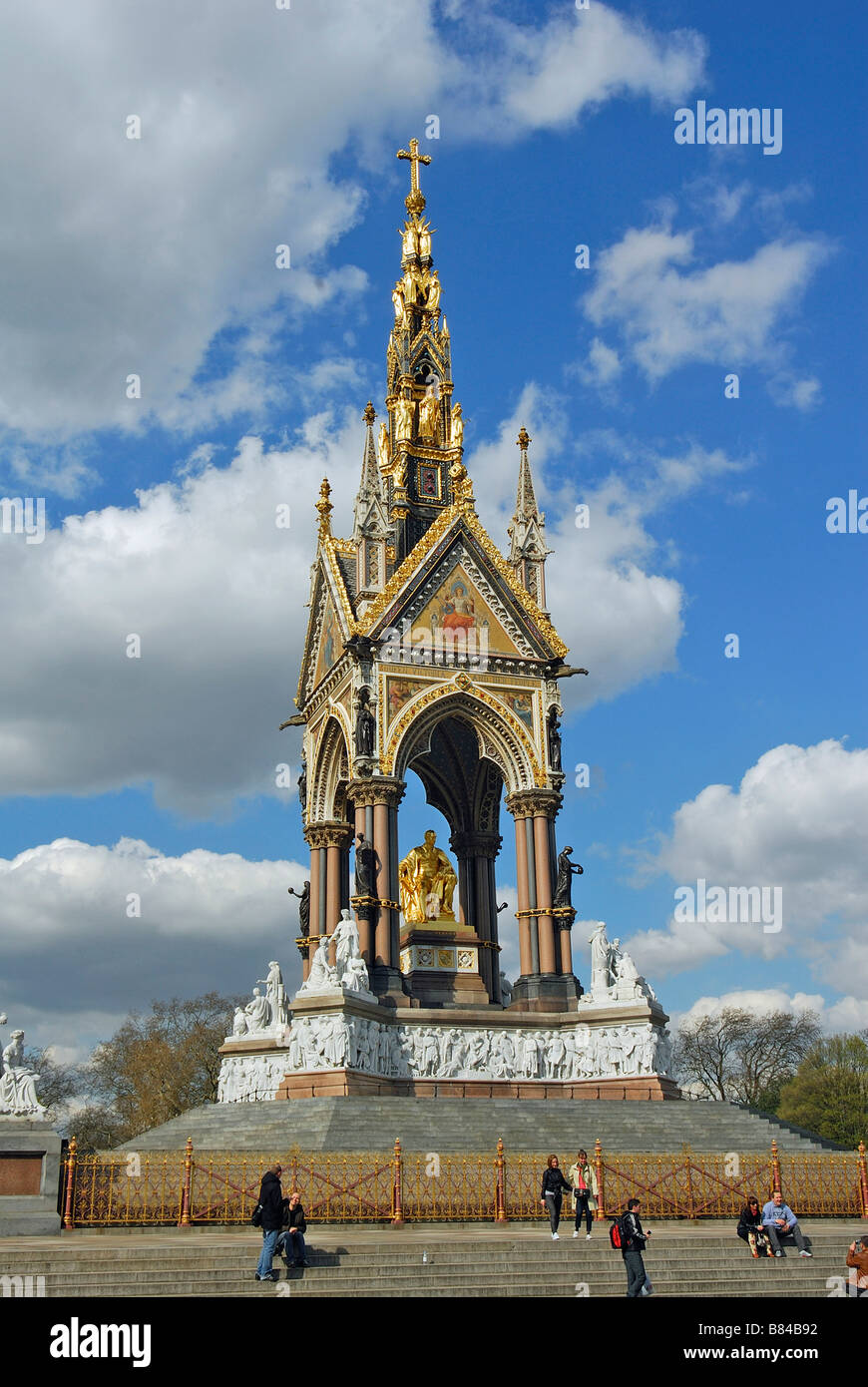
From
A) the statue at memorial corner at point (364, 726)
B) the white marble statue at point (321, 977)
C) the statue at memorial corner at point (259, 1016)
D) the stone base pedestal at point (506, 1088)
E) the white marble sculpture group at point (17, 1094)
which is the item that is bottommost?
the stone base pedestal at point (506, 1088)

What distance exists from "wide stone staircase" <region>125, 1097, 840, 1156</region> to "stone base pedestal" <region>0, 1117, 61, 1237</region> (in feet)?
16.7

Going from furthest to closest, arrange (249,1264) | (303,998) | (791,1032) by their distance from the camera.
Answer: (791,1032) < (303,998) < (249,1264)

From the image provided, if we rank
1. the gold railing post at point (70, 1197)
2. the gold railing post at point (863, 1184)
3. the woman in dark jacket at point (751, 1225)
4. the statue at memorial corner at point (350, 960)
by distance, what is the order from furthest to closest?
1. the statue at memorial corner at point (350, 960)
2. the gold railing post at point (863, 1184)
3. the gold railing post at point (70, 1197)
4. the woman in dark jacket at point (751, 1225)

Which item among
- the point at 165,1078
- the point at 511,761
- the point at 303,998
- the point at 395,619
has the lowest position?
the point at 165,1078

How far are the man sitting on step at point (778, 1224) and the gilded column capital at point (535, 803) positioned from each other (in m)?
16.6

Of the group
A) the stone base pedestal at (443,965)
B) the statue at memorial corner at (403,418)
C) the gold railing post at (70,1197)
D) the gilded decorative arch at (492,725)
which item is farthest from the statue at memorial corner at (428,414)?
the gold railing post at (70,1197)

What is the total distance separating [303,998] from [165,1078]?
32363 mm

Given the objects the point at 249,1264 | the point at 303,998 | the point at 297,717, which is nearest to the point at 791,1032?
the point at 297,717

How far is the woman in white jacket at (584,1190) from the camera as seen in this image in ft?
57.0

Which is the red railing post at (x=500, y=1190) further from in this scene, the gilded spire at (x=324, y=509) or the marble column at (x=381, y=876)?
the gilded spire at (x=324, y=509)

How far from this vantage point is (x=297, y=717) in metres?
37.5

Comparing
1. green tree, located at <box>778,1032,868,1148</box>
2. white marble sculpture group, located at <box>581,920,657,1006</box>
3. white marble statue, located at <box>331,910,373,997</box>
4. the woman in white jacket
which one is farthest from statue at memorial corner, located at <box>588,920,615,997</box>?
green tree, located at <box>778,1032,868,1148</box>

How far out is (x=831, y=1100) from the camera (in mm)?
58375
